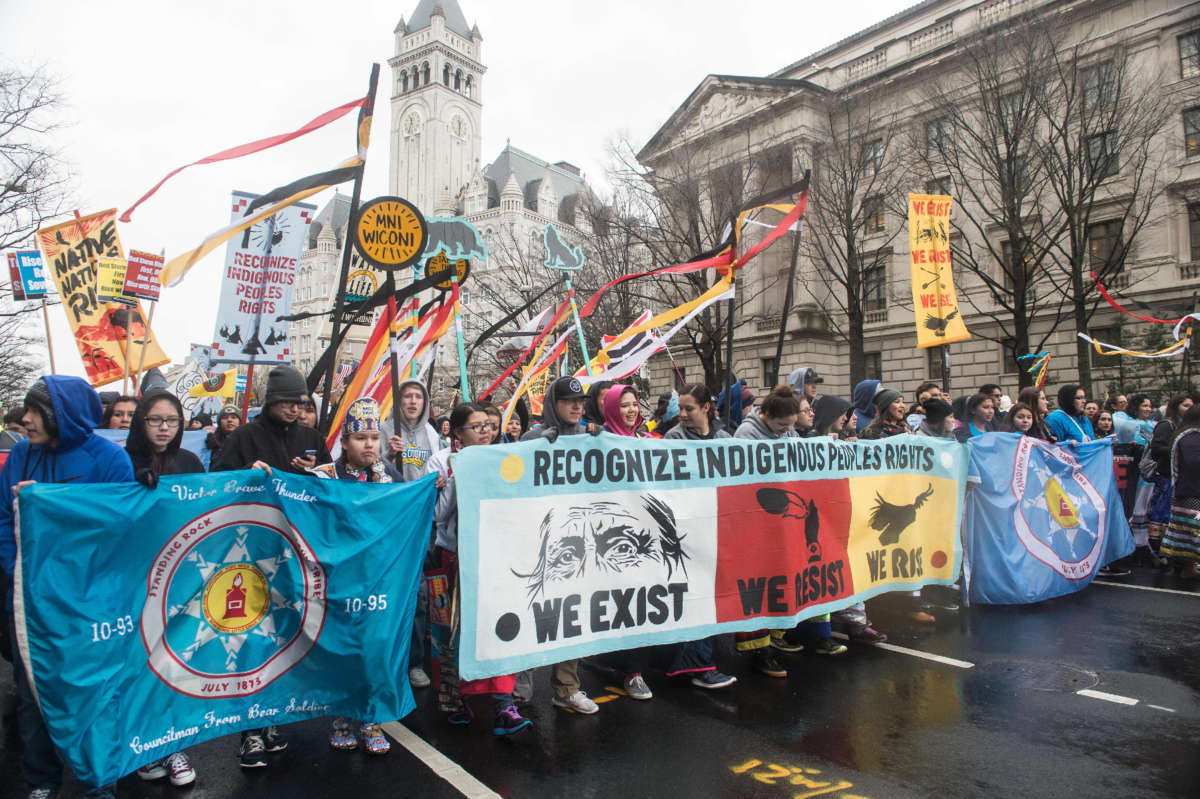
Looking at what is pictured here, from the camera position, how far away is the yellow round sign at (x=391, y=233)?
5988 mm

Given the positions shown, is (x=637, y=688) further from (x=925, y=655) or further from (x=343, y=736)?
(x=925, y=655)

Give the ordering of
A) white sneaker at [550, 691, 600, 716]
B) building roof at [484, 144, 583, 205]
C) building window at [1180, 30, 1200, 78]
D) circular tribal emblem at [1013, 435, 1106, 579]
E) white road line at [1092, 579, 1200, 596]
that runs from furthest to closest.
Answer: building roof at [484, 144, 583, 205], building window at [1180, 30, 1200, 78], white road line at [1092, 579, 1200, 596], circular tribal emblem at [1013, 435, 1106, 579], white sneaker at [550, 691, 600, 716]

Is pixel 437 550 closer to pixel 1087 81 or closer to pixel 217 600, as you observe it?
pixel 217 600

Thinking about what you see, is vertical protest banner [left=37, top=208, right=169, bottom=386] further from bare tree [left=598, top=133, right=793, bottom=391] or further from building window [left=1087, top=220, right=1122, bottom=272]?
building window [left=1087, top=220, right=1122, bottom=272]

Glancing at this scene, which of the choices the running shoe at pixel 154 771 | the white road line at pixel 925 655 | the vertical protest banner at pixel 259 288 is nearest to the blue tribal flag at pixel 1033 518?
the white road line at pixel 925 655

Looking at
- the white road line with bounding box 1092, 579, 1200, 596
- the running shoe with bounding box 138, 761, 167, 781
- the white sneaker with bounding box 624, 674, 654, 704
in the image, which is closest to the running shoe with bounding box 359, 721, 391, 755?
the running shoe with bounding box 138, 761, 167, 781

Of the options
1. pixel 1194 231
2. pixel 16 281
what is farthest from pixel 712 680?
pixel 1194 231

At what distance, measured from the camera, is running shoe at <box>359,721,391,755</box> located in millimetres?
4016

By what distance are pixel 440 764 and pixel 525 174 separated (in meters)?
105

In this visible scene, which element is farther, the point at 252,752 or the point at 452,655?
the point at 452,655

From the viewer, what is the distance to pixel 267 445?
14.6 ft

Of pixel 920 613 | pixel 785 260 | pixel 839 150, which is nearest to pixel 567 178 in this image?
pixel 785 260

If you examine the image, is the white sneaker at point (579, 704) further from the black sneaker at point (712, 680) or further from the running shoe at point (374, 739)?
the running shoe at point (374, 739)

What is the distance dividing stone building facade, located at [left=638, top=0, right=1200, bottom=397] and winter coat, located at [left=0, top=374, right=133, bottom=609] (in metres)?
15.5
